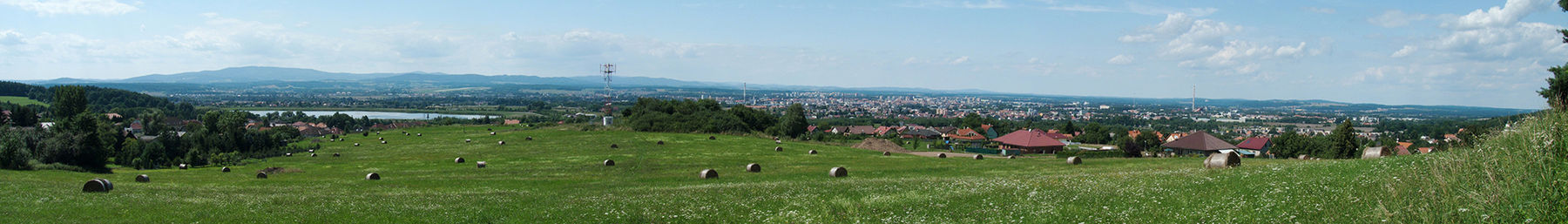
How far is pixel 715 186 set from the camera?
2448 centimetres

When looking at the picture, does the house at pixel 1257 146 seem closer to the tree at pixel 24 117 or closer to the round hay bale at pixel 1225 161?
the round hay bale at pixel 1225 161

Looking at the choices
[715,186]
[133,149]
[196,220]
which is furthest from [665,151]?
[133,149]

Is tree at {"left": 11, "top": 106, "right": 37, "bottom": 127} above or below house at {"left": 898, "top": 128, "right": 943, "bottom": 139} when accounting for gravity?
above

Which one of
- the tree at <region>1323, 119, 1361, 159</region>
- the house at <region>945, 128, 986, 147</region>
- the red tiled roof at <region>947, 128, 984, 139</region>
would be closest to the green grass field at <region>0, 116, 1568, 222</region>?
the tree at <region>1323, 119, 1361, 159</region>

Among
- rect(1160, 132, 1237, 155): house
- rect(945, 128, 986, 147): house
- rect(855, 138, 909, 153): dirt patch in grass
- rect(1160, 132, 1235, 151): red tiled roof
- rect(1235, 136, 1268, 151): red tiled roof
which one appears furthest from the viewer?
rect(945, 128, 986, 147): house

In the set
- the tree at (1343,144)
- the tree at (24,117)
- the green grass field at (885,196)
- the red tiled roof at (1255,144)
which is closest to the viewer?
the green grass field at (885,196)

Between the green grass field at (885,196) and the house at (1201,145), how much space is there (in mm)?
37520

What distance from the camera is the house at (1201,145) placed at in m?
62.7

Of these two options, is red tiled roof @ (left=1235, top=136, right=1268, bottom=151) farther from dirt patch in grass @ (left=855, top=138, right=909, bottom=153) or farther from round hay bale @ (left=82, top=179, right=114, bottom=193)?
round hay bale @ (left=82, top=179, right=114, bottom=193)

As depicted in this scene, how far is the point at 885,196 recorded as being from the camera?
59.5ft

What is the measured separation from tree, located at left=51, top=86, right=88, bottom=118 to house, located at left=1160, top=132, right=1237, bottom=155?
115402 millimetres

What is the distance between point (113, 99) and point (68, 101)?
278 feet

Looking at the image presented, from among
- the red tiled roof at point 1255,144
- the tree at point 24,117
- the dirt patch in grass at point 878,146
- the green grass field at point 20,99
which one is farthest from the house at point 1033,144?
the green grass field at point 20,99

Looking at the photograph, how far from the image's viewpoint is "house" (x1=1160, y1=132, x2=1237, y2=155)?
62.7 metres
